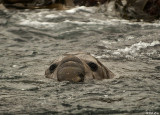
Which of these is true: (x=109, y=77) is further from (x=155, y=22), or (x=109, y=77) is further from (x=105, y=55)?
(x=155, y=22)

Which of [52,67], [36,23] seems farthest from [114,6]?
[52,67]

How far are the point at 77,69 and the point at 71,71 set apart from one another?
0.11m

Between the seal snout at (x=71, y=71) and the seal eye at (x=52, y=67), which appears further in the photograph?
the seal eye at (x=52, y=67)

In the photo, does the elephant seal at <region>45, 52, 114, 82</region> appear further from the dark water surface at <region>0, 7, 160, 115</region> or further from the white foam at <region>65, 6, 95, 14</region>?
the white foam at <region>65, 6, 95, 14</region>

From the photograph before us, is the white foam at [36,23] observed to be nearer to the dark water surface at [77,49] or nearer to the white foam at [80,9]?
the dark water surface at [77,49]

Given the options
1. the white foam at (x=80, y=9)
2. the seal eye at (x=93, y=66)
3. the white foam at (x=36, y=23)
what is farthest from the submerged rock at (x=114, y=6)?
the seal eye at (x=93, y=66)

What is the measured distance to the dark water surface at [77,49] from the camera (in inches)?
225

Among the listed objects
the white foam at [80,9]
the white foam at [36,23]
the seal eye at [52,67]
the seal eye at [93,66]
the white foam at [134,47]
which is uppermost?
the seal eye at [93,66]

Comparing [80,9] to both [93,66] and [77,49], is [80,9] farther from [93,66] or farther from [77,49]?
[93,66]

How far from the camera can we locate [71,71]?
22.5 feet

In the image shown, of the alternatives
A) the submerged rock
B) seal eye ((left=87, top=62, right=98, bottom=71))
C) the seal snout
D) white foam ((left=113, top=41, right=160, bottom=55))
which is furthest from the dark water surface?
the submerged rock

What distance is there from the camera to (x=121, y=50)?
1151 cm

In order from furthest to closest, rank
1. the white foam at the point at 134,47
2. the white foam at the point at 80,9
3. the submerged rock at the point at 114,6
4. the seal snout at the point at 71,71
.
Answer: the white foam at the point at 80,9 < the submerged rock at the point at 114,6 < the white foam at the point at 134,47 < the seal snout at the point at 71,71

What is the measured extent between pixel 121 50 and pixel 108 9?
729cm
